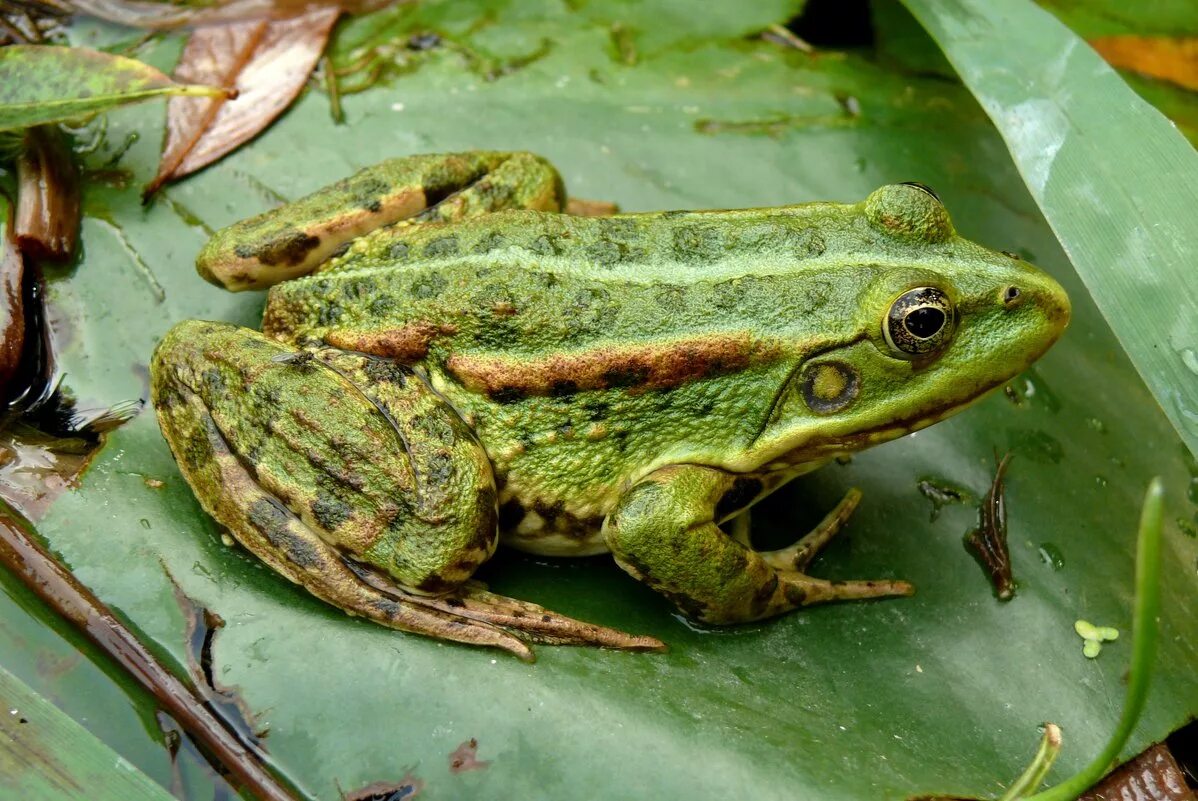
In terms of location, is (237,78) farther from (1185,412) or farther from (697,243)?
(1185,412)

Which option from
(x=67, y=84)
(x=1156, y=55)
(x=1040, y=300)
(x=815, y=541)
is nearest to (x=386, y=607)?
(x=815, y=541)

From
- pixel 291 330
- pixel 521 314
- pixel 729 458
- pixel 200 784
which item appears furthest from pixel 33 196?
pixel 729 458

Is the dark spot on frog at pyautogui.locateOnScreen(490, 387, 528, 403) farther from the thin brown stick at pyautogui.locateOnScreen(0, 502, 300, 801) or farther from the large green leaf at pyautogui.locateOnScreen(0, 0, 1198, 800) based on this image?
the thin brown stick at pyautogui.locateOnScreen(0, 502, 300, 801)

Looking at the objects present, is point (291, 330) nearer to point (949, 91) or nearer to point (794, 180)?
point (794, 180)

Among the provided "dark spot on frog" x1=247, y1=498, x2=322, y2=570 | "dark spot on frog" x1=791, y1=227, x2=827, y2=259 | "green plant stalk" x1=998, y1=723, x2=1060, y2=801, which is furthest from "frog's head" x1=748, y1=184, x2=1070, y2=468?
"dark spot on frog" x1=247, y1=498, x2=322, y2=570

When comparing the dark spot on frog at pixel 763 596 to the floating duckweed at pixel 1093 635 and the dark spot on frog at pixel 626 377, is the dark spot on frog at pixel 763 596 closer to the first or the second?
the dark spot on frog at pixel 626 377

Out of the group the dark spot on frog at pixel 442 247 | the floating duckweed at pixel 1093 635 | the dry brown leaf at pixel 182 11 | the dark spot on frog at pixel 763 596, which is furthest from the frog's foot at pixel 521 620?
the dry brown leaf at pixel 182 11
